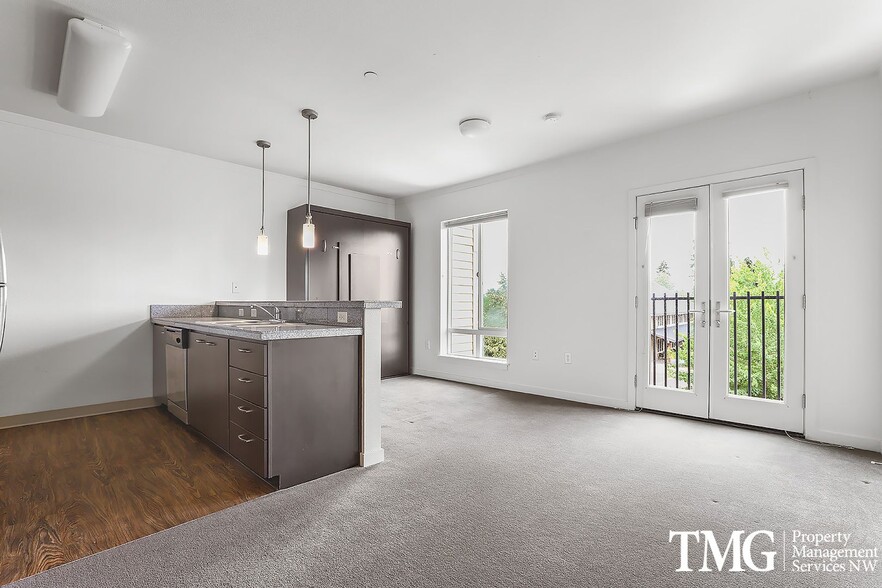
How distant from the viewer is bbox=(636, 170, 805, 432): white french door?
327 centimetres

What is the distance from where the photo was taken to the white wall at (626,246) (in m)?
2.99

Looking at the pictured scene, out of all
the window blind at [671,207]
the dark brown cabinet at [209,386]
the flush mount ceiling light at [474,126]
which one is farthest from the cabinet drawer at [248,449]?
the window blind at [671,207]

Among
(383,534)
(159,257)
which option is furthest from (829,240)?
(159,257)

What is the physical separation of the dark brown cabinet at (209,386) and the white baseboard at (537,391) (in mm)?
3067

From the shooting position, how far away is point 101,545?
1803mm

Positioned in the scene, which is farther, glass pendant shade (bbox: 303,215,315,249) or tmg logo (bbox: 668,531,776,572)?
glass pendant shade (bbox: 303,215,315,249)

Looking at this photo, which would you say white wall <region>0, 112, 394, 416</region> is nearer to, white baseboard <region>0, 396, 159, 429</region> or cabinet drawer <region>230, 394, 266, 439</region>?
A: white baseboard <region>0, 396, 159, 429</region>

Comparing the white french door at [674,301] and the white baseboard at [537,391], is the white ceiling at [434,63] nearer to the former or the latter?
the white french door at [674,301]

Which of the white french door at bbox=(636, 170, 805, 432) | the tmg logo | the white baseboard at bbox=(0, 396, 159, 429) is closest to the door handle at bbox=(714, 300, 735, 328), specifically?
the white french door at bbox=(636, 170, 805, 432)

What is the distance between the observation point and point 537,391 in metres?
4.75

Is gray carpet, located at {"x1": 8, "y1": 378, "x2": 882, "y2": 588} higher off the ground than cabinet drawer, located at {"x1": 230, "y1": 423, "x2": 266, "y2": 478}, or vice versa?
cabinet drawer, located at {"x1": 230, "y1": 423, "x2": 266, "y2": 478}

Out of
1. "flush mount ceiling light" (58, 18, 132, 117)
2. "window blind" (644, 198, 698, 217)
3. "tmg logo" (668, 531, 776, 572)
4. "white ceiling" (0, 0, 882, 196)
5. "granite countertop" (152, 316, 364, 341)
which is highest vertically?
"white ceiling" (0, 0, 882, 196)

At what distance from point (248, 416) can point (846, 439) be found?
3.94 meters

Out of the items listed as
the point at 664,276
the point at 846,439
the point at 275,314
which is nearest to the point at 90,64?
the point at 275,314
